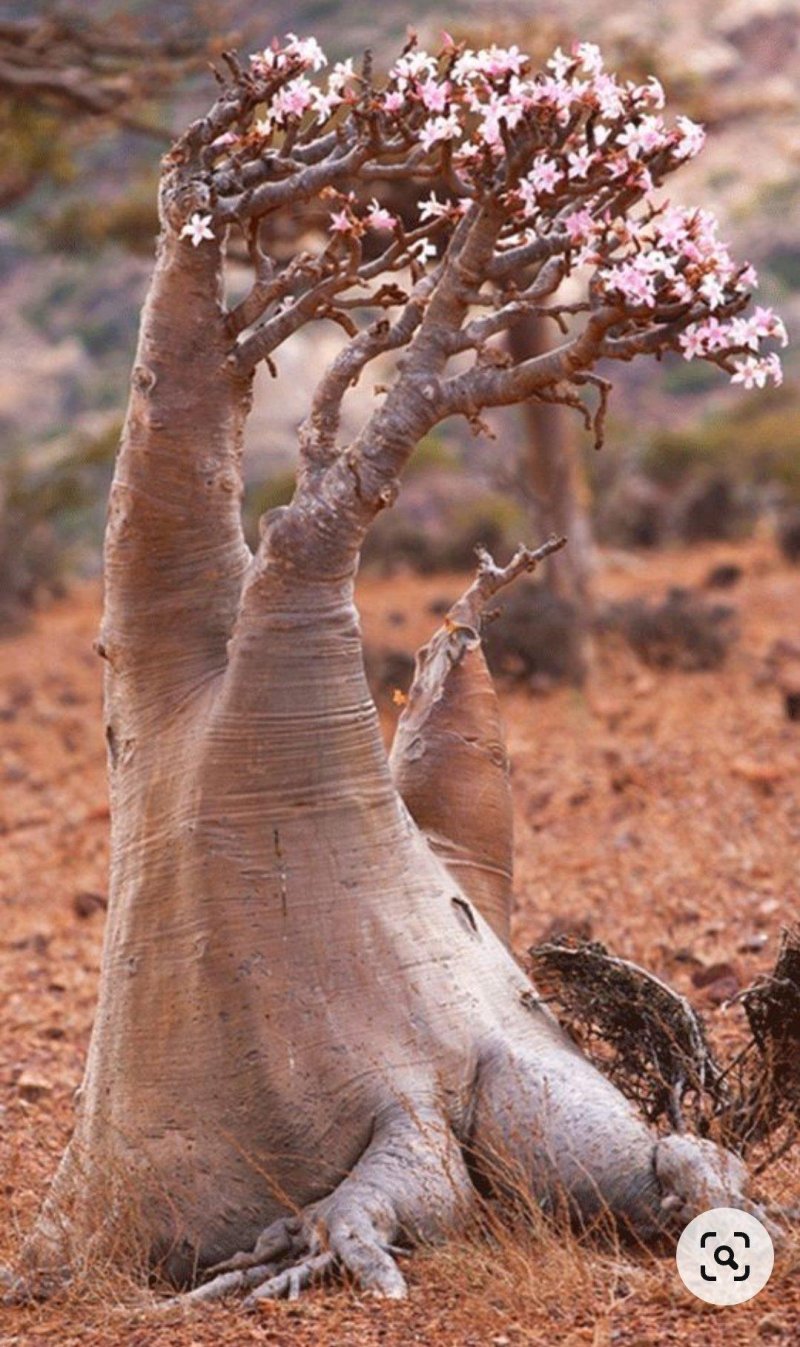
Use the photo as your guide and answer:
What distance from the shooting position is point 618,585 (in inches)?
665

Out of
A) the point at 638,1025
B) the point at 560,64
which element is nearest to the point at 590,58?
the point at 560,64

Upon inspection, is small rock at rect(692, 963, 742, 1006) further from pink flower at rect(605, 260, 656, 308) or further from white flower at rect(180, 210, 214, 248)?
white flower at rect(180, 210, 214, 248)

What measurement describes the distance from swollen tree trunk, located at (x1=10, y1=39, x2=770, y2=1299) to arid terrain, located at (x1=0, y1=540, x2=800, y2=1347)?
0.75 ft

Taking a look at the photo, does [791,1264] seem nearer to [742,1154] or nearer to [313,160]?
[742,1154]

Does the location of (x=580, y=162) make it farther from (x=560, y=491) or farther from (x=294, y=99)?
(x=560, y=491)

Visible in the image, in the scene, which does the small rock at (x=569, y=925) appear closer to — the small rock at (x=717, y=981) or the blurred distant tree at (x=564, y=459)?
the small rock at (x=717, y=981)

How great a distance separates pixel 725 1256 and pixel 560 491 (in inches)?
357

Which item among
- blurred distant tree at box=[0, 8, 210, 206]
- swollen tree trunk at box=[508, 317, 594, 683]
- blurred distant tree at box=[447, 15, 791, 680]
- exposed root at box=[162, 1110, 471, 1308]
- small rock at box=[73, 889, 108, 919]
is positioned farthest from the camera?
swollen tree trunk at box=[508, 317, 594, 683]

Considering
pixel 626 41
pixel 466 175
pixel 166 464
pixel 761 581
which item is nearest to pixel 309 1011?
pixel 166 464

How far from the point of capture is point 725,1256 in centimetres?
380

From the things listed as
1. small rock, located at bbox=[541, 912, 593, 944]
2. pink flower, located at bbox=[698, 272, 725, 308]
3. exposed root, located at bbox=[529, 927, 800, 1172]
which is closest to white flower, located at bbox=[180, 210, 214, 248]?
pink flower, located at bbox=[698, 272, 725, 308]

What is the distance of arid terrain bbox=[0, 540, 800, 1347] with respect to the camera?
3.66 metres

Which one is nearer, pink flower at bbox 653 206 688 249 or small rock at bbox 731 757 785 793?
pink flower at bbox 653 206 688 249

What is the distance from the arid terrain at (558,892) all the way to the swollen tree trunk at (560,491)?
0.50 m
